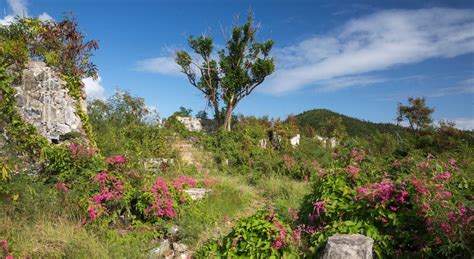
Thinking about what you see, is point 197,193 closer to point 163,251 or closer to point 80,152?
point 163,251

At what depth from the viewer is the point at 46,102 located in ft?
24.2

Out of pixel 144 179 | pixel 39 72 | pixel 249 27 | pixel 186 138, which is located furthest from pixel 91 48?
pixel 249 27

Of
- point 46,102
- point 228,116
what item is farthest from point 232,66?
point 46,102

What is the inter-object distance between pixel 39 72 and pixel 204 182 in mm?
4455

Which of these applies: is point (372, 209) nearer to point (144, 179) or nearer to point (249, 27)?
point (144, 179)

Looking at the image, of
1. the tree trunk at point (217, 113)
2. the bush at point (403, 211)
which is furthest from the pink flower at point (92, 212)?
the tree trunk at point (217, 113)

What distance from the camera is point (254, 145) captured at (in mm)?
14750

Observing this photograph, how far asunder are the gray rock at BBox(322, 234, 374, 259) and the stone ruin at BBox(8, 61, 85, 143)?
629 cm

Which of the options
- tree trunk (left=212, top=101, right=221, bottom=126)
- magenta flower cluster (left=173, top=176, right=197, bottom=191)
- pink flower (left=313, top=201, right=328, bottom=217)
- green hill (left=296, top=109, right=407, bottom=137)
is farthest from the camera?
green hill (left=296, top=109, right=407, bottom=137)

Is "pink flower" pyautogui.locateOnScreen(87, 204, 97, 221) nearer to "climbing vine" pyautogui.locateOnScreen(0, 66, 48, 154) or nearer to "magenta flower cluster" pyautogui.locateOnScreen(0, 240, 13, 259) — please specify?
"magenta flower cluster" pyautogui.locateOnScreen(0, 240, 13, 259)

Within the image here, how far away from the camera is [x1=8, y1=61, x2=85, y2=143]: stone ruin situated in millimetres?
7086

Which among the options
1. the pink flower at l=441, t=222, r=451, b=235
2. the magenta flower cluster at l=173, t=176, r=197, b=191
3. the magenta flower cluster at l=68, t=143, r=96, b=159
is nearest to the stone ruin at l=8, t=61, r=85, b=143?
the magenta flower cluster at l=68, t=143, r=96, b=159

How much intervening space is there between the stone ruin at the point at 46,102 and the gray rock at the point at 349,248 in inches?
248

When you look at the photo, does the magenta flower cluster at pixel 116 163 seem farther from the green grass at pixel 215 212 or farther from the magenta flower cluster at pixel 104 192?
the green grass at pixel 215 212
